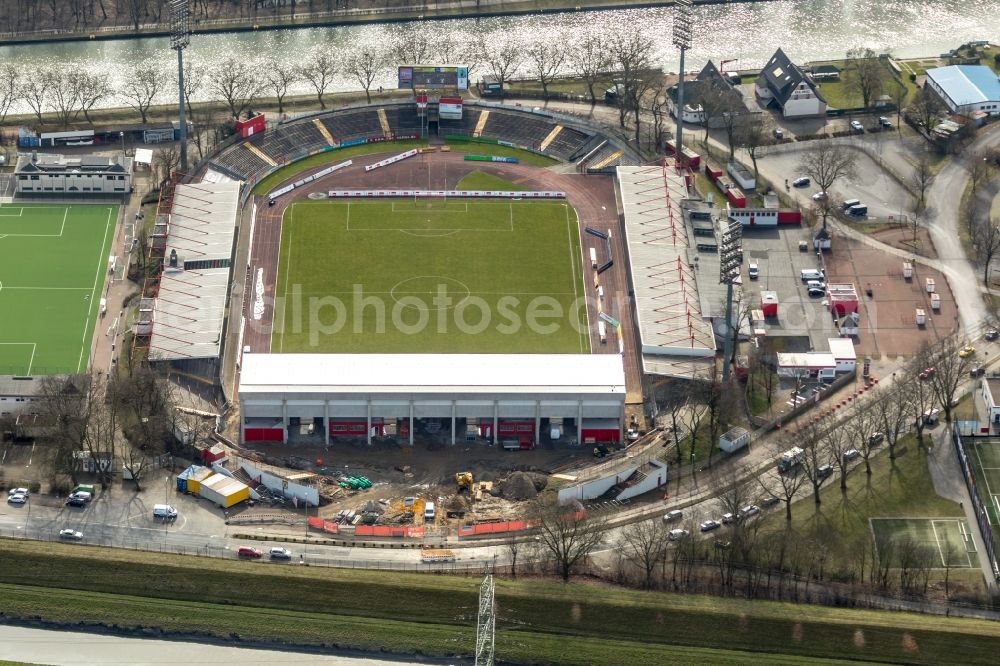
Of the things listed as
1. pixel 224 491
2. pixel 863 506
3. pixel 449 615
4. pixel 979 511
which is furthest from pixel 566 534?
pixel 979 511

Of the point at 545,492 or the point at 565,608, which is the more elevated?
the point at 545,492

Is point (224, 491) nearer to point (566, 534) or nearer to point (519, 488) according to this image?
point (519, 488)

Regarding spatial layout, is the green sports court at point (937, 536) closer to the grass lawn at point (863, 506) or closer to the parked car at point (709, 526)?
the grass lawn at point (863, 506)

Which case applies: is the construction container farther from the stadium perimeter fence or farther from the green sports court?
the stadium perimeter fence

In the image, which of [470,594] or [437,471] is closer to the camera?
[470,594]

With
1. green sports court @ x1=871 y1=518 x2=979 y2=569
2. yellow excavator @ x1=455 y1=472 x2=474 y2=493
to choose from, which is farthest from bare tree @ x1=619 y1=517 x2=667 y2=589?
green sports court @ x1=871 y1=518 x2=979 y2=569

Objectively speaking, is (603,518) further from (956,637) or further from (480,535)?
(956,637)

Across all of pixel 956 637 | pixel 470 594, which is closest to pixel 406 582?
pixel 470 594
